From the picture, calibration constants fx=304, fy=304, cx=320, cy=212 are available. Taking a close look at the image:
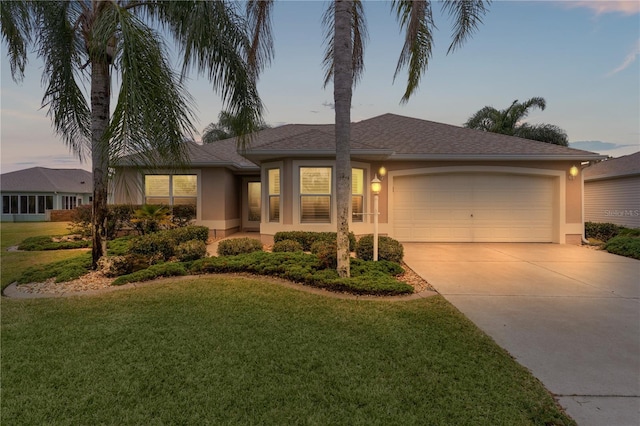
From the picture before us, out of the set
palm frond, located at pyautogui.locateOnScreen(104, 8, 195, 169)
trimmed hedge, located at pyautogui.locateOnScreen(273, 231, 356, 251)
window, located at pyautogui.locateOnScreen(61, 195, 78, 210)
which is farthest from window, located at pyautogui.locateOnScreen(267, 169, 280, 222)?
window, located at pyautogui.locateOnScreen(61, 195, 78, 210)

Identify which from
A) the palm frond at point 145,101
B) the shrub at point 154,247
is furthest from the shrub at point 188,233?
the palm frond at point 145,101

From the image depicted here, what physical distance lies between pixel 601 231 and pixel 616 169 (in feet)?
16.7

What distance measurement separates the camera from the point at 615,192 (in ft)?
47.2

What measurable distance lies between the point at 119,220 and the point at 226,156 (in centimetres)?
473

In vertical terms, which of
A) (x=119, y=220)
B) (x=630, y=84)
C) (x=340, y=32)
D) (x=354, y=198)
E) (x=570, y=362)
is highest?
(x=630, y=84)

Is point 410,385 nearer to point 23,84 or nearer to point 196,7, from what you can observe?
point 196,7

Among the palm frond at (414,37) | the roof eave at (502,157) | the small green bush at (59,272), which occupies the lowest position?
the small green bush at (59,272)

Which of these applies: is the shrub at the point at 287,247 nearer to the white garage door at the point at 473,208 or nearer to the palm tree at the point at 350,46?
the palm tree at the point at 350,46

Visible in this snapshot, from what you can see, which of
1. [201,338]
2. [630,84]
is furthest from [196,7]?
[630,84]

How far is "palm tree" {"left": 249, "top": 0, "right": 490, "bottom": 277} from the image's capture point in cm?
547

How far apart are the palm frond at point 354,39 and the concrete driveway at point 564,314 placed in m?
5.04

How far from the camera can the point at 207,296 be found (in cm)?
495

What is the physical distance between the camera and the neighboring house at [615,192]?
13416 millimetres

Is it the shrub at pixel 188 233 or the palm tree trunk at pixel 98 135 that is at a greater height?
the palm tree trunk at pixel 98 135
